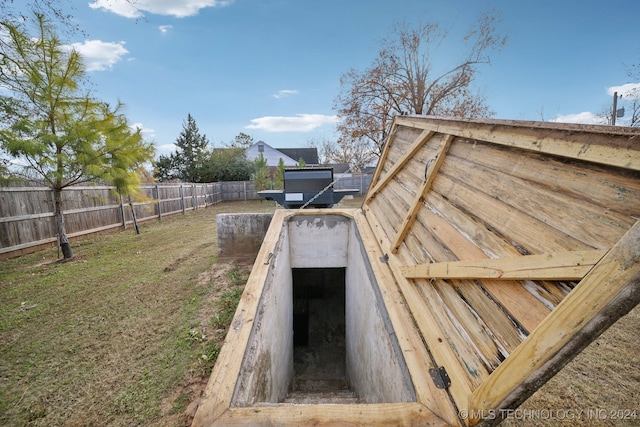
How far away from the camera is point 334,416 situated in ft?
4.66

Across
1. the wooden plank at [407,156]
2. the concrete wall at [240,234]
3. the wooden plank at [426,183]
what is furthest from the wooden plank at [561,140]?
the concrete wall at [240,234]

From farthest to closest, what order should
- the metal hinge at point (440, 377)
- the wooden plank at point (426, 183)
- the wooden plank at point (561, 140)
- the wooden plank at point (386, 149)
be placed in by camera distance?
the wooden plank at point (386, 149) < the wooden plank at point (426, 183) < the metal hinge at point (440, 377) < the wooden plank at point (561, 140)

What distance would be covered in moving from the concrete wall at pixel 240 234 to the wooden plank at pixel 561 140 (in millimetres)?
4458

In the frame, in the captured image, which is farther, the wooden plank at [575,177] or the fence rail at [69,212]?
the fence rail at [69,212]

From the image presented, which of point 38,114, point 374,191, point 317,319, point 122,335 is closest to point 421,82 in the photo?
point 374,191

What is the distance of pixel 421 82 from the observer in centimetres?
1401

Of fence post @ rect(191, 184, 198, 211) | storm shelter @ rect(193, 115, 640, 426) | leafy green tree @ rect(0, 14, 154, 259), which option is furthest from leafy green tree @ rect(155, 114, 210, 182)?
storm shelter @ rect(193, 115, 640, 426)

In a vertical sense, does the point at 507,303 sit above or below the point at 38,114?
below

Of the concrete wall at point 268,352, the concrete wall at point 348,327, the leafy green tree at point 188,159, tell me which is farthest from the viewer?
the leafy green tree at point 188,159

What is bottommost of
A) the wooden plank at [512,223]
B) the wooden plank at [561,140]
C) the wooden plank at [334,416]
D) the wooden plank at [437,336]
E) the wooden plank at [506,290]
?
the wooden plank at [334,416]

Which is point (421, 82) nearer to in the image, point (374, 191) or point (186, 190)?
point (374, 191)

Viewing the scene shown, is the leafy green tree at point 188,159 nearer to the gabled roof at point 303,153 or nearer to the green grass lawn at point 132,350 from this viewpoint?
the gabled roof at point 303,153

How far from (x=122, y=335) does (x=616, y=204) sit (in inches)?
169

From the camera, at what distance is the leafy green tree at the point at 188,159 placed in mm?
24928
